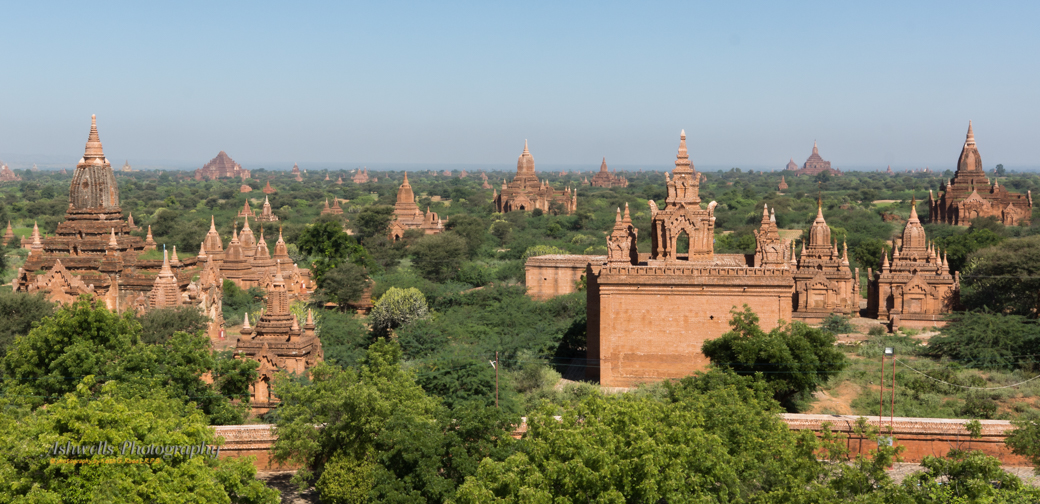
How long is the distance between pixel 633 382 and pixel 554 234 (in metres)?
60.1

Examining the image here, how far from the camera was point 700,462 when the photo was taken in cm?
1662

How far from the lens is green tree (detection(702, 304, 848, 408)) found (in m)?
25.5

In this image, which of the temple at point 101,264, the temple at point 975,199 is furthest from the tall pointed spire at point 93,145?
the temple at point 975,199

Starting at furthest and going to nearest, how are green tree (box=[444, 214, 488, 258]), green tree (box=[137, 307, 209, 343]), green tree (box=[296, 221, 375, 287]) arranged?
green tree (box=[444, 214, 488, 258]) < green tree (box=[296, 221, 375, 287]) < green tree (box=[137, 307, 209, 343])

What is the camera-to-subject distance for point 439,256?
61938 millimetres

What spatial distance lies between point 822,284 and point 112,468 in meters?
33.6

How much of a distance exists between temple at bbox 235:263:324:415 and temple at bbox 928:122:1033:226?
6356 centimetres

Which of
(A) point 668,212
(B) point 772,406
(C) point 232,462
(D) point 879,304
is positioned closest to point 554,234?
(D) point 879,304

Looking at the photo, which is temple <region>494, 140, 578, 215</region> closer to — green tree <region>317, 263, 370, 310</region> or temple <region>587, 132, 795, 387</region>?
green tree <region>317, 263, 370, 310</region>

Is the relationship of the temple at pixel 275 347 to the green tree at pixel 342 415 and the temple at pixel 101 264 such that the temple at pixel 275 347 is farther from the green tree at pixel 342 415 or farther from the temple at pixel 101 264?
the temple at pixel 101 264

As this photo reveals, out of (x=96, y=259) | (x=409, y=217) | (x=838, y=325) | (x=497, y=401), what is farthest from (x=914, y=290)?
(x=409, y=217)

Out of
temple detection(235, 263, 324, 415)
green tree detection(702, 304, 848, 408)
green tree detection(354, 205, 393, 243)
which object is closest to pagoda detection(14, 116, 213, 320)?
temple detection(235, 263, 324, 415)

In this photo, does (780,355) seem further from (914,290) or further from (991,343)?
(914,290)

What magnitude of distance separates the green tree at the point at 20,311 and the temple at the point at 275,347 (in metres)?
7.33
